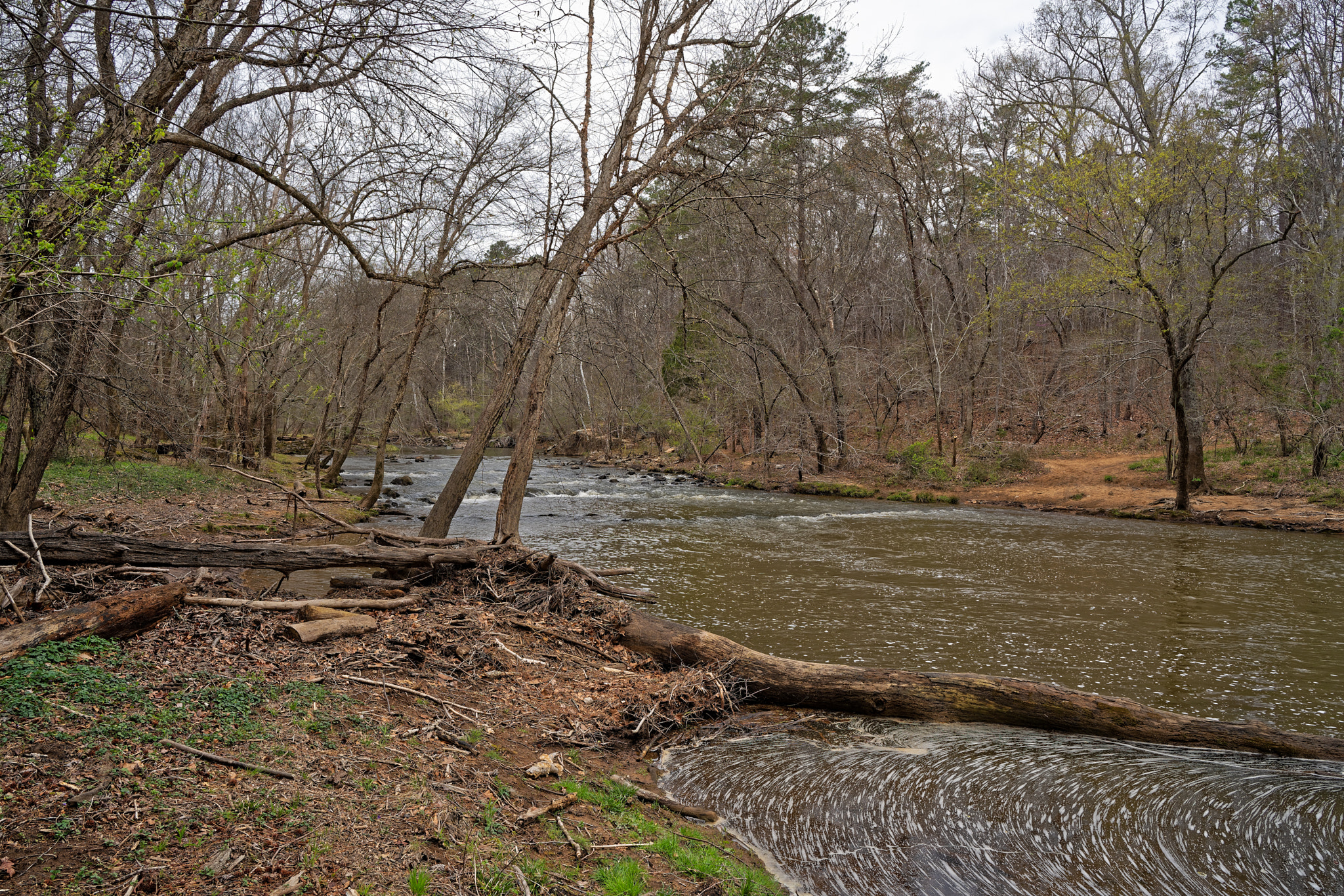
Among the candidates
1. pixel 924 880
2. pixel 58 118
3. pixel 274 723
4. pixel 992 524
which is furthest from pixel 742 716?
pixel 992 524

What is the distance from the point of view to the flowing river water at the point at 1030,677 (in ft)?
14.3

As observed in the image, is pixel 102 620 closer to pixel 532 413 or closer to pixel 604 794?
pixel 604 794

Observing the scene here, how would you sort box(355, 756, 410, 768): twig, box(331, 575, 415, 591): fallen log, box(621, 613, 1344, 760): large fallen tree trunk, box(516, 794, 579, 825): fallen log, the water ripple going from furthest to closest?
1. box(331, 575, 415, 591): fallen log
2. box(621, 613, 1344, 760): large fallen tree trunk
3. the water ripple
4. box(355, 756, 410, 768): twig
5. box(516, 794, 579, 825): fallen log

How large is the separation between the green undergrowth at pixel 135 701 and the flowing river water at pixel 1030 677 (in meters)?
2.64

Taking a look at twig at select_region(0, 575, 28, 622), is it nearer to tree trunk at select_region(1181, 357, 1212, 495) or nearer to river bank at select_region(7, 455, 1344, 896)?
river bank at select_region(7, 455, 1344, 896)

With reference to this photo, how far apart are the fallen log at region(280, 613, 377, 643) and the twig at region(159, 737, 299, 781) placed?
7.42 ft

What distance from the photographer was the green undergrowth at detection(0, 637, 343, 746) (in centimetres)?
361

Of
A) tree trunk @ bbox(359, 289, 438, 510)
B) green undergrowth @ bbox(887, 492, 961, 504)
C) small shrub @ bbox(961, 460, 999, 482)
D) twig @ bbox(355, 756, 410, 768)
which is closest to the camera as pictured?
twig @ bbox(355, 756, 410, 768)

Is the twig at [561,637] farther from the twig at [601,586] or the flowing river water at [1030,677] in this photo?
the flowing river water at [1030,677]

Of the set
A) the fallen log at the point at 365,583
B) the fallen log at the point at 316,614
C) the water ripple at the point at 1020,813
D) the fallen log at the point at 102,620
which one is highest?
the fallen log at the point at 102,620

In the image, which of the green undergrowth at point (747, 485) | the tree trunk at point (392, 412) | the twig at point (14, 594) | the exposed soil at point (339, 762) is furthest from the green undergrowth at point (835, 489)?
the twig at point (14, 594)

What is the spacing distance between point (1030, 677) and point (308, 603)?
23.2 feet

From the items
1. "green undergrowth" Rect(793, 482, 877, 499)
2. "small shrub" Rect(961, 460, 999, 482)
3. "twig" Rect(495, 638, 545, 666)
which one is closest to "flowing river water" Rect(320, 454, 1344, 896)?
"twig" Rect(495, 638, 545, 666)

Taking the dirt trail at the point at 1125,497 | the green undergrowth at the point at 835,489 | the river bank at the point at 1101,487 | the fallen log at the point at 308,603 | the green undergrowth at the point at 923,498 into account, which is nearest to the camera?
the fallen log at the point at 308,603
